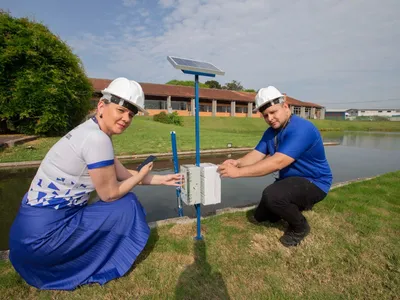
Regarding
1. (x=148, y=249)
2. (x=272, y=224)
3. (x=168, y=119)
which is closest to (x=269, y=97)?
(x=272, y=224)

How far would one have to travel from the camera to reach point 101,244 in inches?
84.5

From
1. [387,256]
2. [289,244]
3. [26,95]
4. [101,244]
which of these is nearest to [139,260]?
[101,244]

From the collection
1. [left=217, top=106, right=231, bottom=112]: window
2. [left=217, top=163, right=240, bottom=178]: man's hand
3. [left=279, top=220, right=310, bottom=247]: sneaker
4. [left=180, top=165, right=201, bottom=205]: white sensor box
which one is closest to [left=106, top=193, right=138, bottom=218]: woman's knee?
[left=180, top=165, right=201, bottom=205]: white sensor box

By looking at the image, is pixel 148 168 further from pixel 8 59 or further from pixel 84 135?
pixel 8 59

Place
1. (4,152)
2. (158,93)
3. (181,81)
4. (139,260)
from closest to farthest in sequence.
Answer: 1. (139,260)
2. (4,152)
3. (158,93)
4. (181,81)

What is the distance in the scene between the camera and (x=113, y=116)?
206 centimetres

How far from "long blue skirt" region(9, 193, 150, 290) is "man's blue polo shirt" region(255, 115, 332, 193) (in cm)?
174

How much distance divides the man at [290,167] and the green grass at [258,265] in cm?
35

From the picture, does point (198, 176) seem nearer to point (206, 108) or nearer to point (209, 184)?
point (209, 184)

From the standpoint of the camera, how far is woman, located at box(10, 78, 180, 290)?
1.91m

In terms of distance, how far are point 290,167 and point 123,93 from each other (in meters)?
2.13

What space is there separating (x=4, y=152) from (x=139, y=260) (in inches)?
385

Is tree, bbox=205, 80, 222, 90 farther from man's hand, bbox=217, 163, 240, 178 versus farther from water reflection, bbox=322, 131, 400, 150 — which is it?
man's hand, bbox=217, 163, 240, 178

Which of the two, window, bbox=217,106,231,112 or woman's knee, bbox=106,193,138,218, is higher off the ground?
window, bbox=217,106,231,112
